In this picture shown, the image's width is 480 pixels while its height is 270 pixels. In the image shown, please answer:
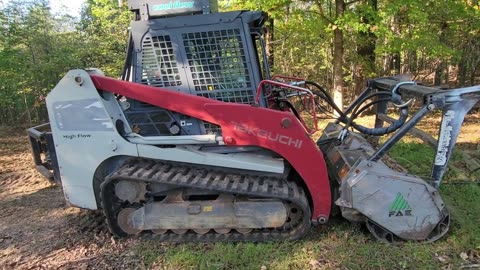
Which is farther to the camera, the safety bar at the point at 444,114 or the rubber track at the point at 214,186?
the rubber track at the point at 214,186

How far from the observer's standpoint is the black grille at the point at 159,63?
13.0 feet

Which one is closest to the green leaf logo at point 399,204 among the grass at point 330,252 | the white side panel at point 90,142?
the grass at point 330,252

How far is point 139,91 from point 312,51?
12.3m

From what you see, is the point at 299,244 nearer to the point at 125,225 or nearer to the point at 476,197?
the point at 125,225

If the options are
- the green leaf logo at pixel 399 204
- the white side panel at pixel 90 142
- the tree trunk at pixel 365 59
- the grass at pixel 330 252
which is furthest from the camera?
the tree trunk at pixel 365 59

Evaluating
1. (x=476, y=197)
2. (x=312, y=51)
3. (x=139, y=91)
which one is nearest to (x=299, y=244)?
(x=139, y=91)

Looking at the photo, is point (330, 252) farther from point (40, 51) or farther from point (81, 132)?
point (40, 51)

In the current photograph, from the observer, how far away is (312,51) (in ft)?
49.9

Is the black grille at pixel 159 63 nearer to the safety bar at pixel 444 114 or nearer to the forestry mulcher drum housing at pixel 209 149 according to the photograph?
the forestry mulcher drum housing at pixel 209 149

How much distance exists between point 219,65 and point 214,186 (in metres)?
1.19

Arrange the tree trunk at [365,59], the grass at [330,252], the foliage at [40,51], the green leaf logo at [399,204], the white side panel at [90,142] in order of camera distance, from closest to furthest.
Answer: the grass at [330,252]
the green leaf logo at [399,204]
the white side panel at [90,142]
the tree trunk at [365,59]
the foliage at [40,51]

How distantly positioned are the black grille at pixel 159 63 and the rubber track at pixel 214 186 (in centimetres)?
81

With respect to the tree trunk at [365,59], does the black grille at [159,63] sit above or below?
above

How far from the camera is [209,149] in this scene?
397 centimetres
